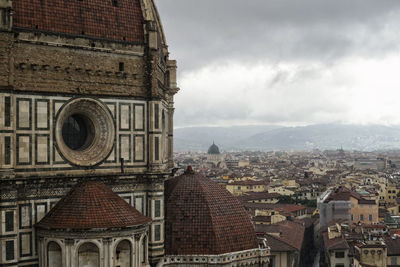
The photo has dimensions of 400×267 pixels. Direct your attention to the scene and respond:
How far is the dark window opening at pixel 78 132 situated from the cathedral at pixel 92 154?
46 millimetres

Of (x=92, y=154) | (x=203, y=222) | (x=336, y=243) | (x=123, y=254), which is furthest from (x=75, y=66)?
(x=336, y=243)

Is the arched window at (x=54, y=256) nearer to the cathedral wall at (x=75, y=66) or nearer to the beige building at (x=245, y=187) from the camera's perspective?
the cathedral wall at (x=75, y=66)

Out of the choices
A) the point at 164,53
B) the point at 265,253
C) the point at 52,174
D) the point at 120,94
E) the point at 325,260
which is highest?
the point at 164,53

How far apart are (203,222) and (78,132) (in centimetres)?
683

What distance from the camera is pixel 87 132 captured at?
23328 millimetres

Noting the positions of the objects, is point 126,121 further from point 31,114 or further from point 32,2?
point 32,2

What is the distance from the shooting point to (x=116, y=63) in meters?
22.8

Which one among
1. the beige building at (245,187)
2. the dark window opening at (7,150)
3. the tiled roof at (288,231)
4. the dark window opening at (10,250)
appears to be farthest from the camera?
the beige building at (245,187)

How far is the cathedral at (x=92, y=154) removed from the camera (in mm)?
20031

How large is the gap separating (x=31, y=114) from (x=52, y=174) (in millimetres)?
2510

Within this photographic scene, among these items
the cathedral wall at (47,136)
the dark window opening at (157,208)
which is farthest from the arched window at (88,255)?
the dark window opening at (157,208)

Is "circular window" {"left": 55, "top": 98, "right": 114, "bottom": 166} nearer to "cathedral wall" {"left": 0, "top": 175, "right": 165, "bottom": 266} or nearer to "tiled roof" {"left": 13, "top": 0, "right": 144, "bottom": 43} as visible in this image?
"cathedral wall" {"left": 0, "top": 175, "right": 165, "bottom": 266}

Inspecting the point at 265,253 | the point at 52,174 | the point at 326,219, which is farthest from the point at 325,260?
the point at 52,174

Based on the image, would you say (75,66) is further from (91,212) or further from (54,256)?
(54,256)
